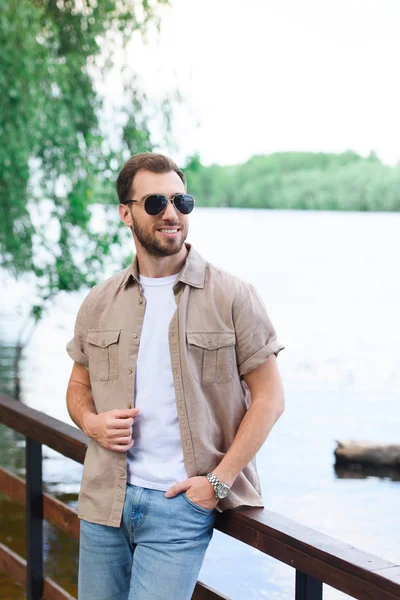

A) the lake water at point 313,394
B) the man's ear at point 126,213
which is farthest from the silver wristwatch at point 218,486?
the lake water at point 313,394

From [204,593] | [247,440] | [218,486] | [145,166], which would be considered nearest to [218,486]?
[218,486]

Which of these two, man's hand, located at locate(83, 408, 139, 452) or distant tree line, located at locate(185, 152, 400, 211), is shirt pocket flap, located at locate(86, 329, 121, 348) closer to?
man's hand, located at locate(83, 408, 139, 452)

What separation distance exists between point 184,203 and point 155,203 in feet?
0.19

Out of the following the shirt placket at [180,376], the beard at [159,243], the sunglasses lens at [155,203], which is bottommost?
the shirt placket at [180,376]

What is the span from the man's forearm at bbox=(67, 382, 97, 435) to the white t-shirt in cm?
16

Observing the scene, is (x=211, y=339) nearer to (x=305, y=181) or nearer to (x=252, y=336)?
(x=252, y=336)

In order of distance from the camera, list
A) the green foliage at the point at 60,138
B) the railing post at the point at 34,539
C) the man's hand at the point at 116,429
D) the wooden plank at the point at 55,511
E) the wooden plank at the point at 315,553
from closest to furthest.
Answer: the wooden plank at the point at 315,553 → the man's hand at the point at 116,429 → the wooden plank at the point at 55,511 → the railing post at the point at 34,539 → the green foliage at the point at 60,138

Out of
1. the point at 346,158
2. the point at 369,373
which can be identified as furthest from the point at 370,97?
the point at 369,373

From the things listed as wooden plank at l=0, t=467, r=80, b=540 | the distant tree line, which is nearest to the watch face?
wooden plank at l=0, t=467, r=80, b=540

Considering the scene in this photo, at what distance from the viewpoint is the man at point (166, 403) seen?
183 centimetres

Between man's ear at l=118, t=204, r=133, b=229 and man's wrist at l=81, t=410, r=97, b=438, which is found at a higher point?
man's ear at l=118, t=204, r=133, b=229

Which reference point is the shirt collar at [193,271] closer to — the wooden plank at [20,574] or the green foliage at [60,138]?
the wooden plank at [20,574]

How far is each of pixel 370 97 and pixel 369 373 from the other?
28.8 metres

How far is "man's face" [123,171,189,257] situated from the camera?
1.89 metres
